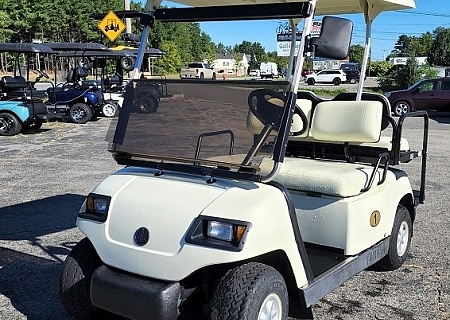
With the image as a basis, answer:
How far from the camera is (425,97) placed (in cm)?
1730

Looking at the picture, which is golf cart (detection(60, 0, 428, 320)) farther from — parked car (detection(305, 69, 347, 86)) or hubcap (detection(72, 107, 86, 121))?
parked car (detection(305, 69, 347, 86))

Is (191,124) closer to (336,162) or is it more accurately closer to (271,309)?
(271,309)

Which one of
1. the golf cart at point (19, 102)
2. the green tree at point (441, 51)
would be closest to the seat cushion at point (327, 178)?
the golf cart at point (19, 102)

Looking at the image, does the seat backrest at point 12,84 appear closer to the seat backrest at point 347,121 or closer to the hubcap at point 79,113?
the hubcap at point 79,113

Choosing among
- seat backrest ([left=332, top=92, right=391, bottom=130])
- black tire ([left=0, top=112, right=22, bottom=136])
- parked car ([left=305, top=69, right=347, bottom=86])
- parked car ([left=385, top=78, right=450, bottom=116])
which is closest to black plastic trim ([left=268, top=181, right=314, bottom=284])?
seat backrest ([left=332, top=92, right=391, bottom=130])

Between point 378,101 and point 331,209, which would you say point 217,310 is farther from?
point 378,101

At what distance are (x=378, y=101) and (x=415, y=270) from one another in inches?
52.5

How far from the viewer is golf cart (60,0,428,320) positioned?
2424 millimetres

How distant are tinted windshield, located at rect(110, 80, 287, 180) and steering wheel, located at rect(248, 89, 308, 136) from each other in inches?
1.1

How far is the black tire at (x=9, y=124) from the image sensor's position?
1139 cm

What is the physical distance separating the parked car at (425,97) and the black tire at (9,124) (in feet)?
37.6

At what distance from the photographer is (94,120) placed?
14.4 metres

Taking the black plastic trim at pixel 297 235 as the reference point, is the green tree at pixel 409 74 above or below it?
above

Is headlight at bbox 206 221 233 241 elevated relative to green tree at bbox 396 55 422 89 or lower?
lower
